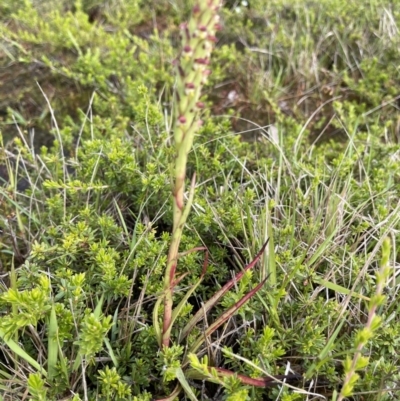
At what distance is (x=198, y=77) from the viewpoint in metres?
0.96

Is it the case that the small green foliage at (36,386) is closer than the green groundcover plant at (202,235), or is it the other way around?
the small green foliage at (36,386)

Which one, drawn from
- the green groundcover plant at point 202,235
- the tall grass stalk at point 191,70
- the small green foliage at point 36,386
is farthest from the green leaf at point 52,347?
the tall grass stalk at point 191,70

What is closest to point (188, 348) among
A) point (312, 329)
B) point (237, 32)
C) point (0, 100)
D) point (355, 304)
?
point (312, 329)

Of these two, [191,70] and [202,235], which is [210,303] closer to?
[202,235]

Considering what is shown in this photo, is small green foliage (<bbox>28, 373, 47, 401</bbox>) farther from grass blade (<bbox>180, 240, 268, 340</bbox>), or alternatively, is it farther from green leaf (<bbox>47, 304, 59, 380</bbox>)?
grass blade (<bbox>180, 240, 268, 340</bbox>)

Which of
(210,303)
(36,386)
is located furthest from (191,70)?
(36,386)

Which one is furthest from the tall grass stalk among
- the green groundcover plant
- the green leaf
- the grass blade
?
the green leaf

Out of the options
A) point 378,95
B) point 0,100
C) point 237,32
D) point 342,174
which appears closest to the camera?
point 342,174

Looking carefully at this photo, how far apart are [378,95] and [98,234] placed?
6.61 ft

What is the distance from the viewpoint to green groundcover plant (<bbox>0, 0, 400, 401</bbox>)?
133cm

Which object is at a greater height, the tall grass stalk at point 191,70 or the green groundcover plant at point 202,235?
the tall grass stalk at point 191,70

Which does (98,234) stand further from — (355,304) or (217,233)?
(355,304)

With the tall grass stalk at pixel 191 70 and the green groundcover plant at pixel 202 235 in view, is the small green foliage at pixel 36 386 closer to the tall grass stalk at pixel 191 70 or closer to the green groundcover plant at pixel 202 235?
the green groundcover plant at pixel 202 235

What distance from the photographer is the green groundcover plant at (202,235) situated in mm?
1328
